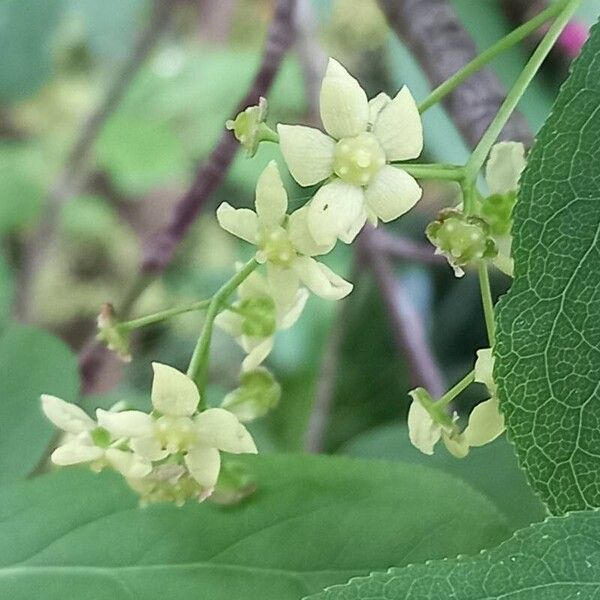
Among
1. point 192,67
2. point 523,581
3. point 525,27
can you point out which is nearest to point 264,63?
point 525,27

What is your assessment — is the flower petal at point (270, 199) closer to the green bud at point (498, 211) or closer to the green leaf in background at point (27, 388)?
the green bud at point (498, 211)

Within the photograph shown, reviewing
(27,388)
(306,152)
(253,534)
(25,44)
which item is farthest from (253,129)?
(25,44)

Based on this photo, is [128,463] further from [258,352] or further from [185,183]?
[185,183]

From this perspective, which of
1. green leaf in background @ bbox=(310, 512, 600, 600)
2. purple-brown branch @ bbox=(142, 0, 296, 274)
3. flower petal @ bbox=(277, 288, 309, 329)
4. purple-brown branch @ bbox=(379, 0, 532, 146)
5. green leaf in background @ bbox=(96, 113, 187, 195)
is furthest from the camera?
green leaf in background @ bbox=(96, 113, 187, 195)

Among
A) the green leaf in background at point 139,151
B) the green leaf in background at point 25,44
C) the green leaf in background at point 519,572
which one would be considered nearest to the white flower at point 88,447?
the green leaf in background at point 519,572

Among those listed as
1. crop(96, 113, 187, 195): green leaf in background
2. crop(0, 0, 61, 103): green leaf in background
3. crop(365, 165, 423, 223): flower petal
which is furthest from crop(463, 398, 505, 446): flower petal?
crop(96, 113, 187, 195): green leaf in background

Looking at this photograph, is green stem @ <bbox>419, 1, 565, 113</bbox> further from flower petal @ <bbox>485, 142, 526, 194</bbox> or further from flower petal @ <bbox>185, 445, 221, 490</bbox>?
flower petal @ <bbox>185, 445, 221, 490</bbox>
